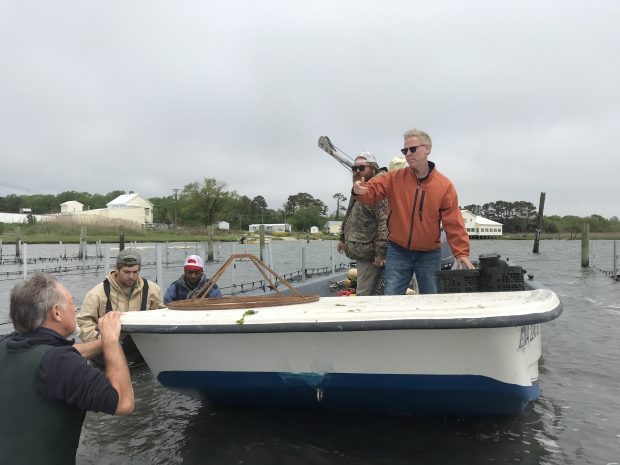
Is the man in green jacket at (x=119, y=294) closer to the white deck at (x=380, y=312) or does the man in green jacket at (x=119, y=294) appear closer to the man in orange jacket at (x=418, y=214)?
the white deck at (x=380, y=312)

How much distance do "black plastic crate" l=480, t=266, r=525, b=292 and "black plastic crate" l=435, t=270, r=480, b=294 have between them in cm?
8

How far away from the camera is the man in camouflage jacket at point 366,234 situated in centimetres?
463

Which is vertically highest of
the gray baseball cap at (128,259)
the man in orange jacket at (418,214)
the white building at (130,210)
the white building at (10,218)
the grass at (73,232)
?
the white building at (130,210)

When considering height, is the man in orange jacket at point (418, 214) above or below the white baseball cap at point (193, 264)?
above

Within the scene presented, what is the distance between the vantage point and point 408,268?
167 inches

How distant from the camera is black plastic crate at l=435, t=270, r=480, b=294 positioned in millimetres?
3820

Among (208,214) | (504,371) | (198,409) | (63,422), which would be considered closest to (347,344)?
(504,371)

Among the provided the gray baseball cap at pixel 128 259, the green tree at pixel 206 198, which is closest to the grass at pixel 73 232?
the green tree at pixel 206 198

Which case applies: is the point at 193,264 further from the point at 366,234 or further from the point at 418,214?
the point at 418,214

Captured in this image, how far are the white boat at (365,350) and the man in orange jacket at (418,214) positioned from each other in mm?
796

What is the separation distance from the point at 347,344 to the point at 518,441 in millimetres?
1706

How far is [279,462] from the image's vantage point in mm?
3350

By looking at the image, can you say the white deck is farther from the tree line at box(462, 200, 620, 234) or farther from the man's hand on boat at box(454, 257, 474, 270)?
the tree line at box(462, 200, 620, 234)

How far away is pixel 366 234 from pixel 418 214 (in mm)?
912
